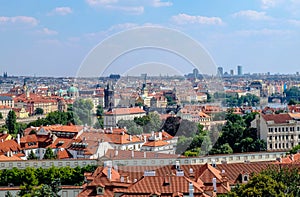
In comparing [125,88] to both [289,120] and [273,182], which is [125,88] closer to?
[273,182]

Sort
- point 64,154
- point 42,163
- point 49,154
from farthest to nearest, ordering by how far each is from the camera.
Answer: point 49,154 → point 64,154 → point 42,163

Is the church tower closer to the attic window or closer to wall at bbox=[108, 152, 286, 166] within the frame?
wall at bbox=[108, 152, 286, 166]

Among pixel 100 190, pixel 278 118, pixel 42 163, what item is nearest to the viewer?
pixel 100 190

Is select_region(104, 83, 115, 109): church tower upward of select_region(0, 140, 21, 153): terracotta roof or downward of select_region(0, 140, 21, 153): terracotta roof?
upward

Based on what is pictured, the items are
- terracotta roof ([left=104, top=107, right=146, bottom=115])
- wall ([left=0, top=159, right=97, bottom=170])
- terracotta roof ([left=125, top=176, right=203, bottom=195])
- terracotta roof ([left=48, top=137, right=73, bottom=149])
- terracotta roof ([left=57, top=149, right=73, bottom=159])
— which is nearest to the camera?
terracotta roof ([left=125, top=176, right=203, bottom=195])

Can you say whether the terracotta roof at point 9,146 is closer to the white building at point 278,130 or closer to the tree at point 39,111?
the white building at point 278,130

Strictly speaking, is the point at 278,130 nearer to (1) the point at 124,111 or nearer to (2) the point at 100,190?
(1) the point at 124,111

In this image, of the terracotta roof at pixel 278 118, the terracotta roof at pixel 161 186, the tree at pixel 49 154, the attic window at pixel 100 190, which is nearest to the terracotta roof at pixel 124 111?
the attic window at pixel 100 190

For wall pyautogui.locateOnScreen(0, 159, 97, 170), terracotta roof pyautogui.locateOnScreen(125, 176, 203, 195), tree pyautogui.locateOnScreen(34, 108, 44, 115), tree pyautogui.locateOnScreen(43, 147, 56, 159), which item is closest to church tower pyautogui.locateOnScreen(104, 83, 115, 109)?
wall pyautogui.locateOnScreen(0, 159, 97, 170)

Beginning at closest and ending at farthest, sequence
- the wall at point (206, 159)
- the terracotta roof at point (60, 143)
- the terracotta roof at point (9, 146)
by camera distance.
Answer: the wall at point (206, 159)
the terracotta roof at point (60, 143)
the terracotta roof at point (9, 146)

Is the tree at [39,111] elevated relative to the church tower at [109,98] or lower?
lower

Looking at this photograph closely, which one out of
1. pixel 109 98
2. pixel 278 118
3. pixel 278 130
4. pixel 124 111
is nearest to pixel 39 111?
pixel 278 118

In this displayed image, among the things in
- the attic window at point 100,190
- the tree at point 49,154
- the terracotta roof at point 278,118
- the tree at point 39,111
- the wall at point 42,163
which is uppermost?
the terracotta roof at point 278,118

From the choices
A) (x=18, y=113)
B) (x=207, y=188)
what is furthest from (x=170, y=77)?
(x=18, y=113)
